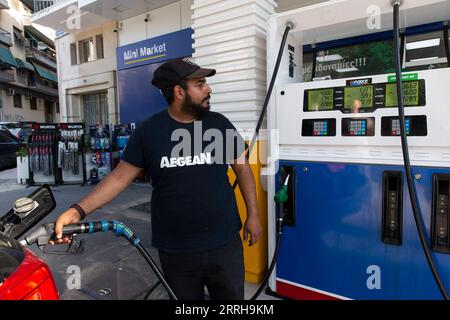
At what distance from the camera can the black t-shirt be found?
5.43 feet

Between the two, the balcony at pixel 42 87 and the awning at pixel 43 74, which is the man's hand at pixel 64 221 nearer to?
the balcony at pixel 42 87

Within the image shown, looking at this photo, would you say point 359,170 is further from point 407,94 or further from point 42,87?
point 42,87

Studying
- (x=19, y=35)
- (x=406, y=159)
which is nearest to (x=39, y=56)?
(x=19, y=35)

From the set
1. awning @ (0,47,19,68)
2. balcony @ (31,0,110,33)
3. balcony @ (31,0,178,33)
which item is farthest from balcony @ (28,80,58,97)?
balcony @ (31,0,110,33)

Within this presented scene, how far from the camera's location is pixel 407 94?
2.07 m

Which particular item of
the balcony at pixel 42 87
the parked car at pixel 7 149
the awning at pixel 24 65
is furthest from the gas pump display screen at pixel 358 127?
the balcony at pixel 42 87

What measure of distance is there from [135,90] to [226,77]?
6662mm

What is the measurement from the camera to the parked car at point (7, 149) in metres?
11.2

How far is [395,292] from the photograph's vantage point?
2.18m

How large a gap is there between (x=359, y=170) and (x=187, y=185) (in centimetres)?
129

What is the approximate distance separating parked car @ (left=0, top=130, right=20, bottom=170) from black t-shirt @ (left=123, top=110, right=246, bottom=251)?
11780 millimetres

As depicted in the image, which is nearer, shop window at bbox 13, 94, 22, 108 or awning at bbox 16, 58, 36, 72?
awning at bbox 16, 58, 36, 72

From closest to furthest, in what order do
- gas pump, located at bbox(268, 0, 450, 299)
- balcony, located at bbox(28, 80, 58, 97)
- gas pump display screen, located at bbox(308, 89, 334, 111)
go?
gas pump, located at bbox(268, 0, 450, 299), gas pump display screen, located at bbox(308, 89, 334, 111), balcony, located at bbox(28, 80, 58, 97)

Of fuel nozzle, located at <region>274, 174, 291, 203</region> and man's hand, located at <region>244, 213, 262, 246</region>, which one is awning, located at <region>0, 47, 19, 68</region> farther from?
man's hand, located at <region>244, 213, 262, 246</region>
